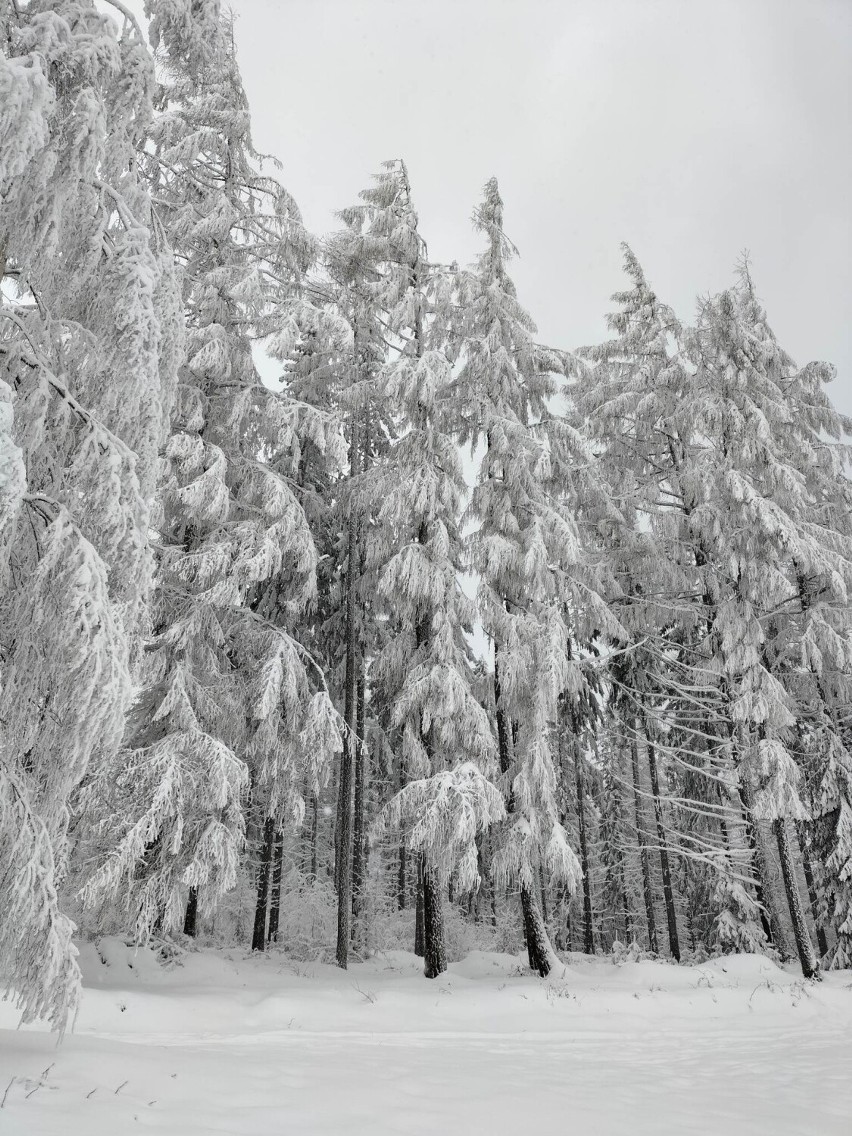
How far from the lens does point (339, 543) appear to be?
15.0 m

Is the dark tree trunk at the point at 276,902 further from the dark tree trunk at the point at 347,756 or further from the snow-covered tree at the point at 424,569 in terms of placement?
the snow-covered tree at the point at 424,569

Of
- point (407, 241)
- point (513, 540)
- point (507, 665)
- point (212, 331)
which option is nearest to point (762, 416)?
point (513, 540)

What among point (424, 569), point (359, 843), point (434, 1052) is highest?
point (424, 569)

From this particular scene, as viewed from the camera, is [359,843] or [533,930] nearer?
[533,930]

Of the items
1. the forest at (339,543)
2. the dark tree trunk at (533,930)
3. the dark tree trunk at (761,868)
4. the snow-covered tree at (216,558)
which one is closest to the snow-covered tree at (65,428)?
the forest at (339,543)

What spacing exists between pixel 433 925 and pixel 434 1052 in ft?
15.8

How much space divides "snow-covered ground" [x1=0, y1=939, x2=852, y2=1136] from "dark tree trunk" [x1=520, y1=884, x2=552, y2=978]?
1.83 feet

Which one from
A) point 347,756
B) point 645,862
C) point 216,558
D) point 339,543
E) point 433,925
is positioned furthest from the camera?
point 645,862

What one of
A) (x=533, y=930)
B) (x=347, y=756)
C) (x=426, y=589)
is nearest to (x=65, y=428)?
(x=426, y=589)

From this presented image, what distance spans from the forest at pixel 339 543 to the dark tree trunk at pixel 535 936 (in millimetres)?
56

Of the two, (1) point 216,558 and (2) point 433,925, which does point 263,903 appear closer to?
(2) point 433,925

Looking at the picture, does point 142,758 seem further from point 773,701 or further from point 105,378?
point 773,701

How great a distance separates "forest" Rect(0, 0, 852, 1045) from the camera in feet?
14.1

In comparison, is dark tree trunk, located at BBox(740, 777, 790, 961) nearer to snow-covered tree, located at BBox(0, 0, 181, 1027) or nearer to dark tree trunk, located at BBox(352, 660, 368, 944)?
dark tree trunk, located at BBox(352, 660, 368, 944)
